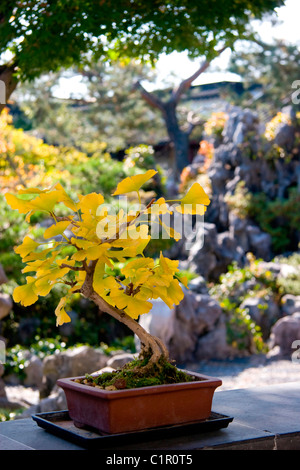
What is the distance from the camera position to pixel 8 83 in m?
4.66

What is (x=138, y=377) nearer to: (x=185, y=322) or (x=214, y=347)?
(x=185, y=322)

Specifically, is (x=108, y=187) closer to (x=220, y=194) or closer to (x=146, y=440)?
(x=220, y=194)

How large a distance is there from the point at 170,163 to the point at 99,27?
1542 centimetres

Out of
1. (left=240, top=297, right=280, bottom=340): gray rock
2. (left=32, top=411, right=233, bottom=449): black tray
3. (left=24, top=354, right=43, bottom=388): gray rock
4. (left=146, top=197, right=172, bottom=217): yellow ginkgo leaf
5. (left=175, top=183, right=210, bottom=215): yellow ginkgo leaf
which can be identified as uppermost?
(left=175, top=183, right=210, bottom=215): yellow ginkgo leaf

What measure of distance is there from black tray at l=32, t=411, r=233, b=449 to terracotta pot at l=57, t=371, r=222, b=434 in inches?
0.8

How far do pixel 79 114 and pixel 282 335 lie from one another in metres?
12.9

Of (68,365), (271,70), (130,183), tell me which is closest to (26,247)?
(130,183)

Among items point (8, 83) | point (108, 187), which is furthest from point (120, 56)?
point (108, 187)

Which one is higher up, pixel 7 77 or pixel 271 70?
pixel 271 70

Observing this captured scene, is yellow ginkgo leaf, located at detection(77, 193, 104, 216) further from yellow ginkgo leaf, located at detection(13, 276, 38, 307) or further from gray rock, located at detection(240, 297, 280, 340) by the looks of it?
gray rock, located at detection(240, 297, 280, 340)

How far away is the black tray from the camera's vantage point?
1.67 m

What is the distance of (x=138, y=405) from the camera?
5.61ft

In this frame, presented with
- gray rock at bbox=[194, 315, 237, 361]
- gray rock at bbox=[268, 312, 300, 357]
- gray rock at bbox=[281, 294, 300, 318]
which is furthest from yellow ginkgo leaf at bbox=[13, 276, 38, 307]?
gray rock at bbox=[281, 294, 300, 318]

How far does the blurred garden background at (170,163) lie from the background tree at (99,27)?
0.01 metres
